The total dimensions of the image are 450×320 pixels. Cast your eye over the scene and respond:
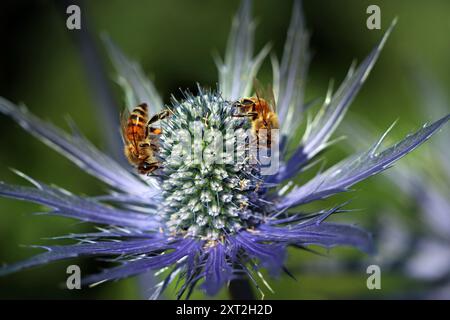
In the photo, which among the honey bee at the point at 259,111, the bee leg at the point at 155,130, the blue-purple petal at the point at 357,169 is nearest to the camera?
the blue-purple petal at the point at 357,169

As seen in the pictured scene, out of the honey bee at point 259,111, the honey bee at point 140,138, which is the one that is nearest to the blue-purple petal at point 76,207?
the honey bee at point 140,138

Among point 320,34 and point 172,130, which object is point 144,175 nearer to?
point 172,130

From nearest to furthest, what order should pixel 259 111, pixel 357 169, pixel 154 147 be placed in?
pixel 357 169
pixel 259 111
pixel 154 147

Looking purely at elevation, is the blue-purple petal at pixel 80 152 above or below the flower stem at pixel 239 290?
above

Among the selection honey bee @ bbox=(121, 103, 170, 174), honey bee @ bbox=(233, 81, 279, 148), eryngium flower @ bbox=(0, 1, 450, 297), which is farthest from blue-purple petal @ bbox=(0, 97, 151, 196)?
honey bee @ bbox=(233, 81, 279, 148)

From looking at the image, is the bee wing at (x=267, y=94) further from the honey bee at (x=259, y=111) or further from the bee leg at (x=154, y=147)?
the bee leg at (x=154, y=147)

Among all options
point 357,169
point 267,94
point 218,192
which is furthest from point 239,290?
point 267,94

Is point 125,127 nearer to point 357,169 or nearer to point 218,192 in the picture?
point 218,192
